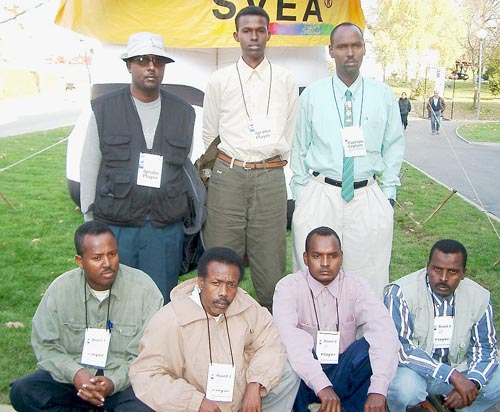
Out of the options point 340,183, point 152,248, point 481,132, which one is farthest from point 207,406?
point 481,132

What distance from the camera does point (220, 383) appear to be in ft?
10.1

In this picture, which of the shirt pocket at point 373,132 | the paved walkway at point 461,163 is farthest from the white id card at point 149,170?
the paved walkway at point 461,163

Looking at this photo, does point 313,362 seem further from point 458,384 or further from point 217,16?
point 217,16

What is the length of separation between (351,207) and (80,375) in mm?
1889

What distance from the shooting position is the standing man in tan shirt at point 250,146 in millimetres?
3947

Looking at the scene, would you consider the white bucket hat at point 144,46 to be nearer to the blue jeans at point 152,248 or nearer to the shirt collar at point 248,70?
the shirt collar at point 248,70

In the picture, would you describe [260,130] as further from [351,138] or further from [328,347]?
[328,347]

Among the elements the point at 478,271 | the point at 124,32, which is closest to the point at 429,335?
the point at 478,271

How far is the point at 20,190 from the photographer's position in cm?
950

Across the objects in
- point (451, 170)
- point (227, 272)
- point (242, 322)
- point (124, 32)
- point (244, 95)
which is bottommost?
point (451, 170)

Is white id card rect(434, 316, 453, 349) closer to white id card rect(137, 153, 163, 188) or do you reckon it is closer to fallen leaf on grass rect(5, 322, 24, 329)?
white id card rect(137, 153, 163, 188)

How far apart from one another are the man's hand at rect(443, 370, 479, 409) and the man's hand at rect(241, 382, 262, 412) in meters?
1.06

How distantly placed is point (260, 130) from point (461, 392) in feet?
6.35

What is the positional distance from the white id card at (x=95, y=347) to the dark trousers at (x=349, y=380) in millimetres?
1077
